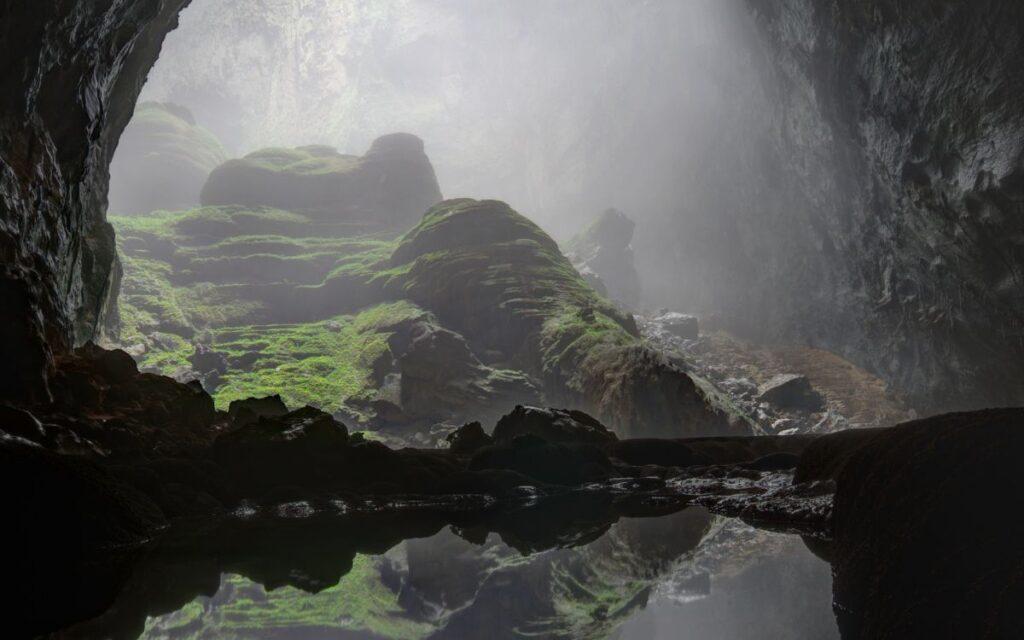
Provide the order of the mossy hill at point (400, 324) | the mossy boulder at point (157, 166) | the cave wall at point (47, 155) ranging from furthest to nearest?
1. the mossy boulder at point (157, 166)
2. the mossy hill at point (400, 324)
3. the cave wall at point (47, 155)

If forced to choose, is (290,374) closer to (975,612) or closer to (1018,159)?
(1018,159)

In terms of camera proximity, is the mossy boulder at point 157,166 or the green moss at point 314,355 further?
the mossy boulder at point 157,166

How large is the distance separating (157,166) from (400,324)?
105 metres

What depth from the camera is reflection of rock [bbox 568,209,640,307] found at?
332 ft

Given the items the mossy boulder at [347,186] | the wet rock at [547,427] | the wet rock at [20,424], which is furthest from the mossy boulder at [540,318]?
the mossy boulder at [347,186]

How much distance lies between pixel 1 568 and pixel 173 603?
1899mm

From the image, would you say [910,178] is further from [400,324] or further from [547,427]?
[400,324]

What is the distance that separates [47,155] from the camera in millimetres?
15109

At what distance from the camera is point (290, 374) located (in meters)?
63.0

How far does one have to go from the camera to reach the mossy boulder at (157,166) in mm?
136250

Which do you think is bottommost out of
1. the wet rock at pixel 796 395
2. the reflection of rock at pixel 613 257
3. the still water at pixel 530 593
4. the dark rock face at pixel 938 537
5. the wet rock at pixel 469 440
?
the still water at pixel 530 593

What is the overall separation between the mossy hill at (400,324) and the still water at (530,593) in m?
29.6

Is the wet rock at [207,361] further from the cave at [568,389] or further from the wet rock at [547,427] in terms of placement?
the wet rock at [547,427]

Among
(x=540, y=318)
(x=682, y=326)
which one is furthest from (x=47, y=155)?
(x=682, y=326)
